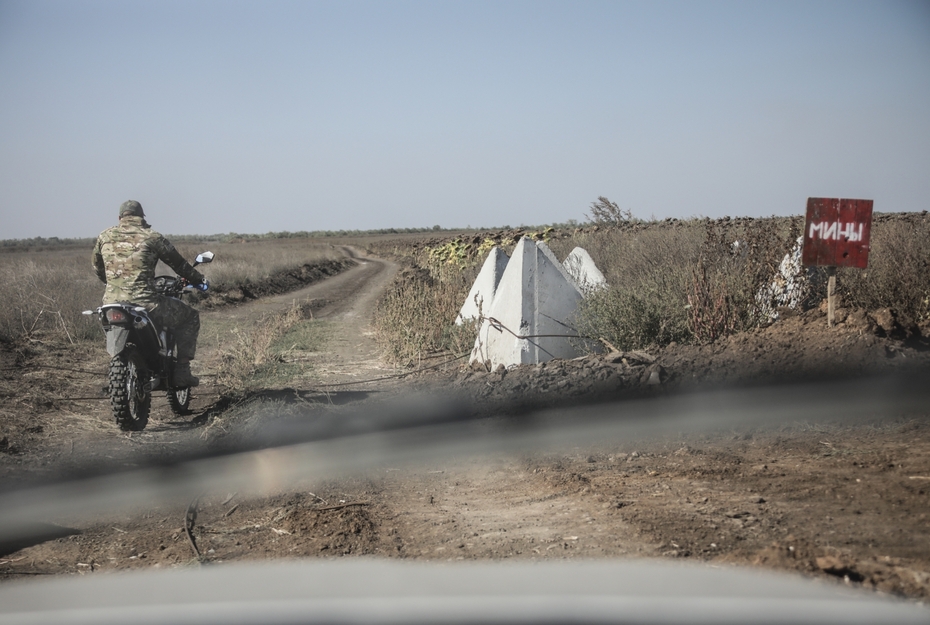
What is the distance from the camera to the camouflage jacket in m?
6.51

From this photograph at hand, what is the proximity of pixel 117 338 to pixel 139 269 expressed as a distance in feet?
2.27

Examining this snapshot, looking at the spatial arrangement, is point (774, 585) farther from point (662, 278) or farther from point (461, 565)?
point (662, 278)

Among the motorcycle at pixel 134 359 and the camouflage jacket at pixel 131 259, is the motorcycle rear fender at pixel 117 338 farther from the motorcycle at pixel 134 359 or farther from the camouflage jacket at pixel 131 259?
the camouflage jacket at pixel 131 259

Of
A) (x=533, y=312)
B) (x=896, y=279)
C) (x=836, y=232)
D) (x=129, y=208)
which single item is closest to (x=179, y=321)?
(x=129, y=208)

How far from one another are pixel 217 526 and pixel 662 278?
5777 mm

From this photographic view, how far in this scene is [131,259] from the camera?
21.4 feet

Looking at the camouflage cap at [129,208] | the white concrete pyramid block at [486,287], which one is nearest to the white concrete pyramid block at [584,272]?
the white concrete pyramid block at [486,287]

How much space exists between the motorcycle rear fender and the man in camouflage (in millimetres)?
368

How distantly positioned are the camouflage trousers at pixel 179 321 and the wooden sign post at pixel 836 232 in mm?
5435

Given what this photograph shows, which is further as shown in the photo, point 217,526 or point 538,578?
point 217,526

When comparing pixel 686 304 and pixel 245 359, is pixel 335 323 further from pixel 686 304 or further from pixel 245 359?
pixel 686 304

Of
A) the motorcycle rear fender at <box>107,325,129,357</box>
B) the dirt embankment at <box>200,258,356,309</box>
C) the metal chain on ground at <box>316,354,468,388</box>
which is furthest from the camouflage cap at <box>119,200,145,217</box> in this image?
the dirt embankment at <box>200,258,356,309</box>

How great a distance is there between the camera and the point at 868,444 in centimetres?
495

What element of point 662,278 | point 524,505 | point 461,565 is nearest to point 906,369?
point 662,278
